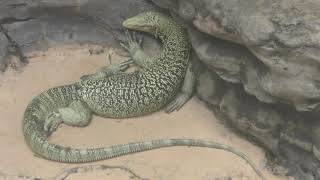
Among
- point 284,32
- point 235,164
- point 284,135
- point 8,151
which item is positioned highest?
point 284,32

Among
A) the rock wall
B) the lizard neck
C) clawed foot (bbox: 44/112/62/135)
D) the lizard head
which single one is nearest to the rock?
the lizard head

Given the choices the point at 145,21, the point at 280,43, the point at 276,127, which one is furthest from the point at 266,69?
the point at 145,21

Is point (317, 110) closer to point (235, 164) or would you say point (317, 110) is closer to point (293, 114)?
point (293, 114)

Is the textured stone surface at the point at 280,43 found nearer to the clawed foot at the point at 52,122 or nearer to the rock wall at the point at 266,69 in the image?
the rock wall at the point at 266,69

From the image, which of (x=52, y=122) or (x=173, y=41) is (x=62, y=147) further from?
(x=173, y=41)

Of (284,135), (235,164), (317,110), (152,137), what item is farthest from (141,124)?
(317,110)

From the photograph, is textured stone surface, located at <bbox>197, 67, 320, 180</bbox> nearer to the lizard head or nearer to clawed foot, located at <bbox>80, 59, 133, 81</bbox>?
the lizard head

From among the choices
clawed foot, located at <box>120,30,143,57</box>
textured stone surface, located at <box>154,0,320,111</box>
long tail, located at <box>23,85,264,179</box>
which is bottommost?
long tail, located at <box>23,85,264,179</box>
